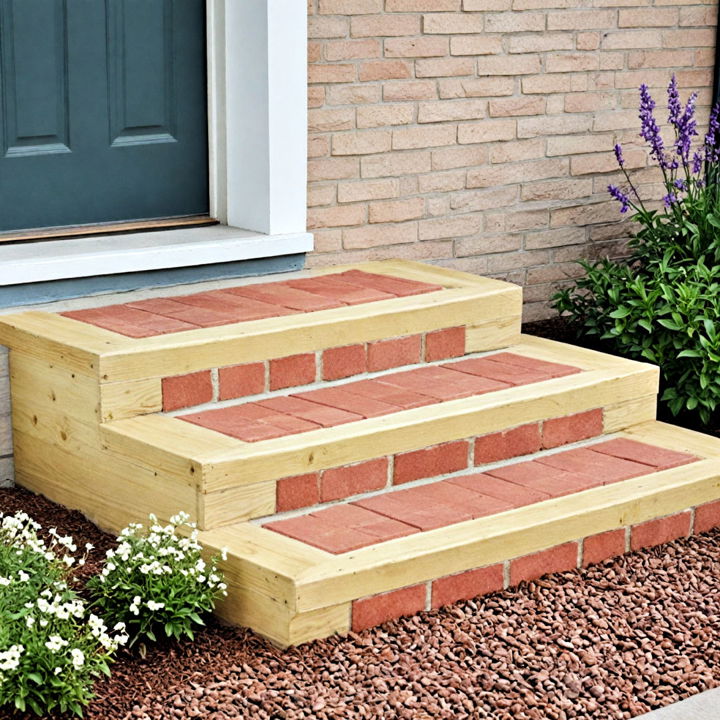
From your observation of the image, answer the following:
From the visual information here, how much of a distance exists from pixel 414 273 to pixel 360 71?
80 cm

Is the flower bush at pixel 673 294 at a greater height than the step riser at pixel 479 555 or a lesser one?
greater

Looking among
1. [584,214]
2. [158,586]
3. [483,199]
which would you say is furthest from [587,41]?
[158,586]

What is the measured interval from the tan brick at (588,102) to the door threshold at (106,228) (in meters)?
1.70

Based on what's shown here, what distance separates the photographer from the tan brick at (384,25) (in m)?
5.28

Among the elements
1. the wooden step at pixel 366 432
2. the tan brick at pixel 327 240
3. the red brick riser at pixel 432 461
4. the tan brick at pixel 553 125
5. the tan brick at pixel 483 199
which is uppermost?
the tan brick at pixel 553 125

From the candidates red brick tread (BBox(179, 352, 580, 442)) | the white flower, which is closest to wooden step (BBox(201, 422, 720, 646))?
red brick tread (BBox(179, 352, 580, 442))

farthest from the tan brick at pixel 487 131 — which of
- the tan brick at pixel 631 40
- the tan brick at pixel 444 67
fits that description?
the tan brick at pixel 631 40

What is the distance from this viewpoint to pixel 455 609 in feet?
12.5

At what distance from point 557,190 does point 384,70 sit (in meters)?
1.09

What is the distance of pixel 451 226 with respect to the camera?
5.73 m

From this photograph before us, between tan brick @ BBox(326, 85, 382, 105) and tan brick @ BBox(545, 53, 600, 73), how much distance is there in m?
0.90

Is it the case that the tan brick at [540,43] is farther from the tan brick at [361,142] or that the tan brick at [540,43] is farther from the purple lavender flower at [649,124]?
the tan brick at [361,142]

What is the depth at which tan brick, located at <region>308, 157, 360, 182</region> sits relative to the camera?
17.4 feet

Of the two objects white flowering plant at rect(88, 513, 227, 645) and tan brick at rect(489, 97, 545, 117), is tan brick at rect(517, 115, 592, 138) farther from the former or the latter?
white flowering plant at rect(88, 513, 227, 645)
